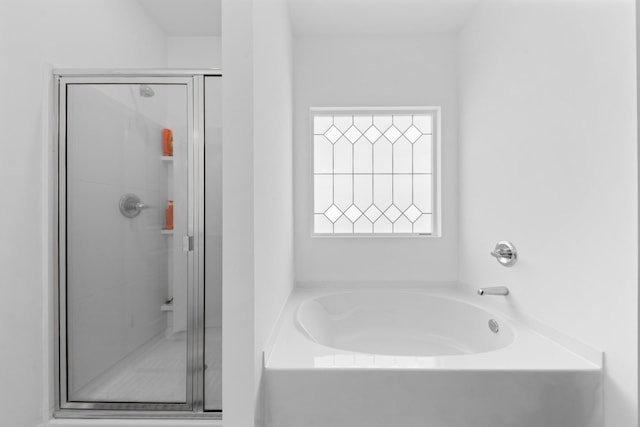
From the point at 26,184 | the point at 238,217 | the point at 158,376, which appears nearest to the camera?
the point at 238,217

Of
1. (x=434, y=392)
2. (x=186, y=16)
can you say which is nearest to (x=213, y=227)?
(x=434, y=392)

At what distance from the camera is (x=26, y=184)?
1.61m

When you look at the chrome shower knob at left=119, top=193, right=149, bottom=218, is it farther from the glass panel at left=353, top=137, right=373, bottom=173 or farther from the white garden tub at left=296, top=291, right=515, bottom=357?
the glass panel at left=353, top=137, right=373, bottom=173

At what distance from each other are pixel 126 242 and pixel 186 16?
174cm

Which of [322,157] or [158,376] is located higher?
[322,157]

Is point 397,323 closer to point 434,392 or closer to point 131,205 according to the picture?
point 434,392

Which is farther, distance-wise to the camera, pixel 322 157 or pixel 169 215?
pixel 322 157

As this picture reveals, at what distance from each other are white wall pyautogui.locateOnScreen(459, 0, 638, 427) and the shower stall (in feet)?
4.94

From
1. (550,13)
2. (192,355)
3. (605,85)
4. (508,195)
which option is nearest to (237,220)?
(192,355)

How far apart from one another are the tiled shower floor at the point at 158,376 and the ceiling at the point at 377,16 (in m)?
1.95

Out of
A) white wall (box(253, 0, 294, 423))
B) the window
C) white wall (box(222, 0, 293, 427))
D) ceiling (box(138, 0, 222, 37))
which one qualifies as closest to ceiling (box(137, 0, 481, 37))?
ceiling (box(138, 0, 222, 37))

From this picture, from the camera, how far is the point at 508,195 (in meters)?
1.72

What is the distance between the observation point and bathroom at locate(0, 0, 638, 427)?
3.34 ft

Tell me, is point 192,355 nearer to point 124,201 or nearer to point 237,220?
point 124,201
